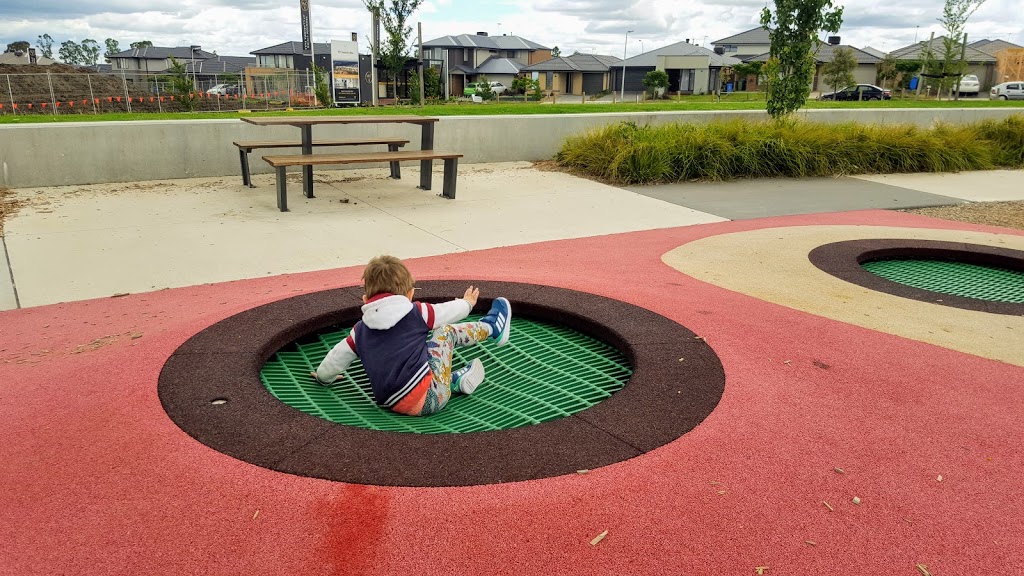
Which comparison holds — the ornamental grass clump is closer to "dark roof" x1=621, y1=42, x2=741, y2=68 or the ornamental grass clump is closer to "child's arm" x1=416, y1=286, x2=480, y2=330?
"child's arm" x1=416, y1=286, x2=480, y2=330

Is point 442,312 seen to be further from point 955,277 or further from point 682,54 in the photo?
point 682,54

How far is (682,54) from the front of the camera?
56562 mm

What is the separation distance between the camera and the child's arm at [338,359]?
11.7 ft

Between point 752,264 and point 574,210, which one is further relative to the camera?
point 574,210

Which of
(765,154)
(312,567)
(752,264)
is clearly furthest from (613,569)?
(765,154)

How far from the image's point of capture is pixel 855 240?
7.18m

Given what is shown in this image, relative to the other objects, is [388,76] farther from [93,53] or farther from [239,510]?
[93,53]

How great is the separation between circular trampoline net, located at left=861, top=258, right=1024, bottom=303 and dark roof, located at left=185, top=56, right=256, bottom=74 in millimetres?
61366

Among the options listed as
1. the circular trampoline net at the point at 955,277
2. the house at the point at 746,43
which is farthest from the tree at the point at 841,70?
the circular trampoline net at the point at 955,277

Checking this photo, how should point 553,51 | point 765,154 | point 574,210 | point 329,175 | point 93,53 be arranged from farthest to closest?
1. point 93,53
2. point 553,51
3. point 765,154
4. point 329,175
5. point 574,210

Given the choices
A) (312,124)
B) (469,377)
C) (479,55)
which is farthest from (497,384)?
(479,55)

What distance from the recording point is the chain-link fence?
26312 mm

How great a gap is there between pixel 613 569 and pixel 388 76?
107 ft

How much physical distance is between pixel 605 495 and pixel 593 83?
218 feet
